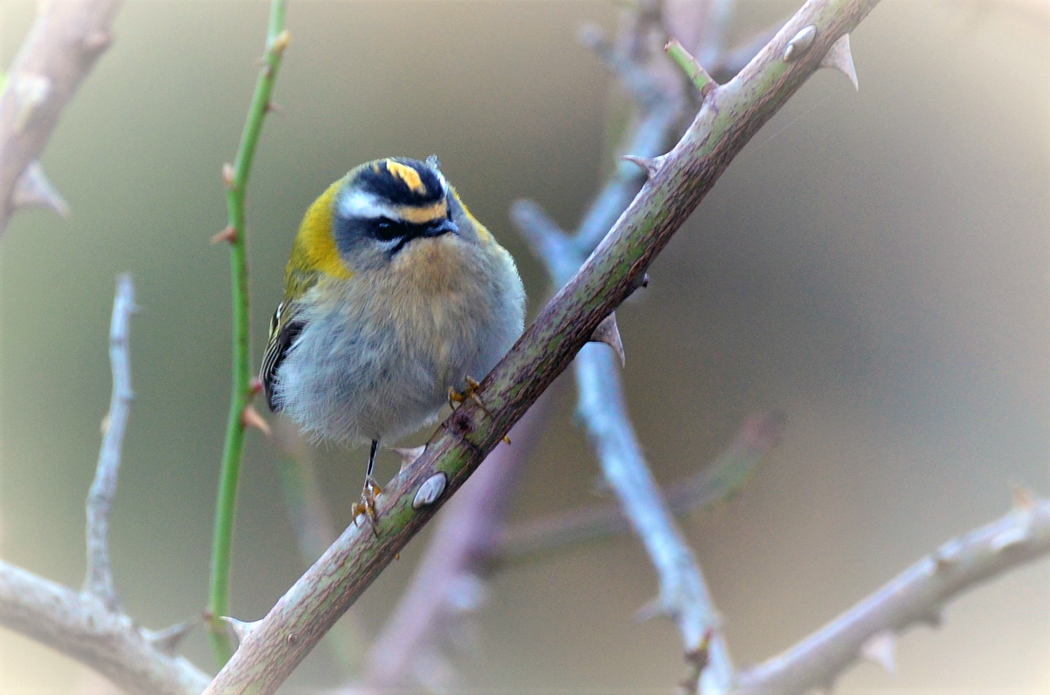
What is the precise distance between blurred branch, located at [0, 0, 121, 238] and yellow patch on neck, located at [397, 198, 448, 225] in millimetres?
660

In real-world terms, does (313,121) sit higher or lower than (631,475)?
higher

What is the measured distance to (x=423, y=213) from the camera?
1.78 m

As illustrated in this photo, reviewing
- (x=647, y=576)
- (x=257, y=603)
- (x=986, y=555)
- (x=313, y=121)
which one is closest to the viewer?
(x=986, y=555)

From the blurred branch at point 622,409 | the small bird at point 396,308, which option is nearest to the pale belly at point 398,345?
the small bird at point 396,308

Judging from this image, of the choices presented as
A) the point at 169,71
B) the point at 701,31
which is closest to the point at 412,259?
the point at 701,31

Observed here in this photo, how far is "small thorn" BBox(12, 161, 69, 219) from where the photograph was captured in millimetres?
1657

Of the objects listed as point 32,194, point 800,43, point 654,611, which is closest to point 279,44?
point 32,194

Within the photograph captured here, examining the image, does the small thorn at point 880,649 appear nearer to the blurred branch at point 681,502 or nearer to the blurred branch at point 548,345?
the blurred branch at point 681,502

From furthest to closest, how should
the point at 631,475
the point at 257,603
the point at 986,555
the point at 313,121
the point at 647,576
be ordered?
the point at 313,121 → the point at 647,576 → the point at 257,603 → the point at 631,475 → the point at 986,555

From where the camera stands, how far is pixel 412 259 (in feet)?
5.98

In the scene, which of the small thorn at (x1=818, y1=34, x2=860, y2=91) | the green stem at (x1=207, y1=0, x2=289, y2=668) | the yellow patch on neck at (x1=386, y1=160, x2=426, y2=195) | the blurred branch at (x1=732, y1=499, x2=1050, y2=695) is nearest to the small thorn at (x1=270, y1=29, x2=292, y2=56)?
the green stem at (x1=207, y1=0, x2=289, y2=668)

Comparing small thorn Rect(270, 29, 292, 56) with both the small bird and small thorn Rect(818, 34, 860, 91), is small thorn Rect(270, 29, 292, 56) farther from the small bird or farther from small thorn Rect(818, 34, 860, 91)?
small thorn Rect(818, 34, 860, 91)

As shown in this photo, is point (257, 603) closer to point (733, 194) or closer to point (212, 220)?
point (212, 220)

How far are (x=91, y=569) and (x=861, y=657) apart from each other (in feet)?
4.22
